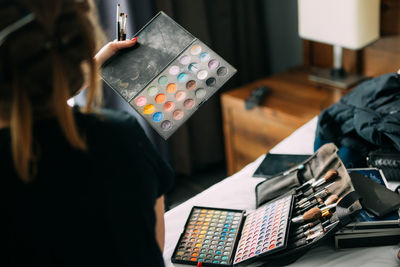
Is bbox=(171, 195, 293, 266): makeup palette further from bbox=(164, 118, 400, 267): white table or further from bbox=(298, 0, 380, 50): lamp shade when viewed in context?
bbox=(298, 0, 380, 50): lamp shade

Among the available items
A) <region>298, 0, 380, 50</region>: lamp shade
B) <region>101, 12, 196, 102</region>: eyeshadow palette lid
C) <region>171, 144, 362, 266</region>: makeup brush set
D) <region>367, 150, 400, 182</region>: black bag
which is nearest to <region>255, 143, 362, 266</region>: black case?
<region>171, 144, 362, 266</region>: makeup brush set

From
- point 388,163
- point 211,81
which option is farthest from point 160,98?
point 388,163

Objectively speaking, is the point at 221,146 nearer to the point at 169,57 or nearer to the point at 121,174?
the point at 169,57

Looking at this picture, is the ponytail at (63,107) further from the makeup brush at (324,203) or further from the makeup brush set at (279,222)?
the makeup brush at (324,203)

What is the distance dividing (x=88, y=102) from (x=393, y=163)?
3.10 ft

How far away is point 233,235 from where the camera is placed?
1.15 m

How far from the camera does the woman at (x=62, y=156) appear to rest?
63cm

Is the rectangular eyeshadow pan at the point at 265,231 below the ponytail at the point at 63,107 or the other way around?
below

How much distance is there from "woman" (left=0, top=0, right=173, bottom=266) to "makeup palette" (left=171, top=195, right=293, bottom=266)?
37 centimetres

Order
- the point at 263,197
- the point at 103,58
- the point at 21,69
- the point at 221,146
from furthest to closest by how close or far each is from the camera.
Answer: the point at 221,146
the point at 263,197
the point at 103,58
the point at 21,69

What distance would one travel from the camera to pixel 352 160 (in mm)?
1412

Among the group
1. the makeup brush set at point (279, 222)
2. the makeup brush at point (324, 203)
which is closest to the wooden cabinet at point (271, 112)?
the makeup brush set at point (279, 222)

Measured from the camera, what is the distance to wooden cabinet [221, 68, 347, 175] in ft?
6.54

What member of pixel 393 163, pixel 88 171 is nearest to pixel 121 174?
pixel 88 171
